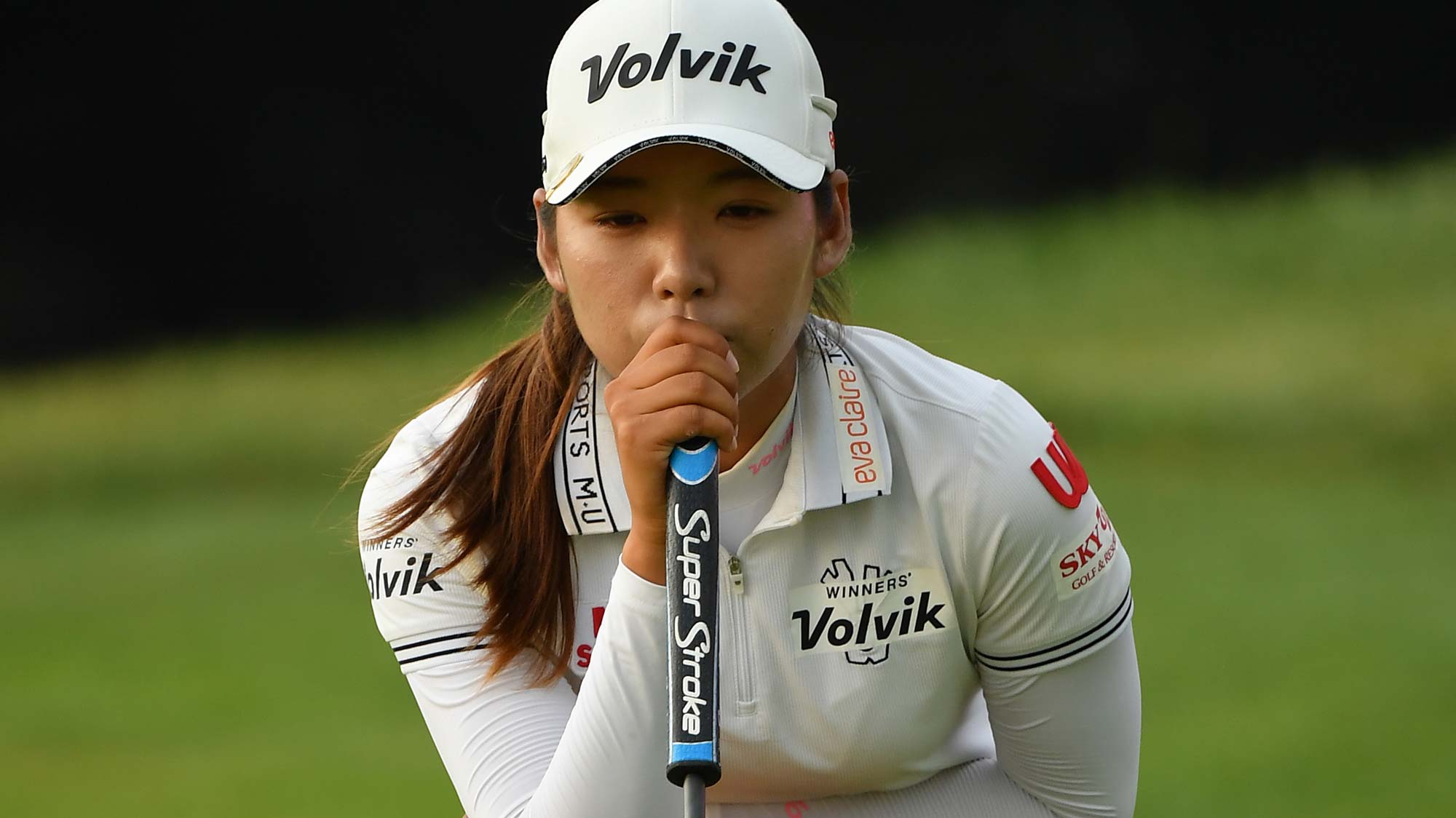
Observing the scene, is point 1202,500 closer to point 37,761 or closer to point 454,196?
point 454,196

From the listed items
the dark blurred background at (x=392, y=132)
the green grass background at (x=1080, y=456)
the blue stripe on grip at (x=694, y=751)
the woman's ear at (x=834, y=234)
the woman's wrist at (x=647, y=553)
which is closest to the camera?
the blue stripe on grip at (x=694, y=751)

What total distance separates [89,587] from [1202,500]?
2.83 metres

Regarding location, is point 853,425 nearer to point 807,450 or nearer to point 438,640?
point 807,450

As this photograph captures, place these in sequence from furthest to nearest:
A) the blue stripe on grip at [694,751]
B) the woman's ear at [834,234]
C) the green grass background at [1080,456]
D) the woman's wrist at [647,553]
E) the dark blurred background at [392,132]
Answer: the dark blurred background at [392,132], the green grass background at [1080,456], the woman's ear at [834,234], the woman's wrist at [647,553], the blue stripe on grip at [694,751]

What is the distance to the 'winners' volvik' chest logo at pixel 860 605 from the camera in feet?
4.93

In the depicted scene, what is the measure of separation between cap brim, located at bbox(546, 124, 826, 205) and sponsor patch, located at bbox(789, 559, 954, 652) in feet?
1.15

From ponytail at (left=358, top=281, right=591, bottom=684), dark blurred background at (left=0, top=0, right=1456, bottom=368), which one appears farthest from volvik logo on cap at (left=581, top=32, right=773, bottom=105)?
dark blurred background at (left=0, top=0, right=1456, bottom=368)

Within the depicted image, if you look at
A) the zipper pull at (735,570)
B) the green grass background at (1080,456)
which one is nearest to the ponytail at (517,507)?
the zipper pull at (735,570)

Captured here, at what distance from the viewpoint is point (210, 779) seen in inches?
140

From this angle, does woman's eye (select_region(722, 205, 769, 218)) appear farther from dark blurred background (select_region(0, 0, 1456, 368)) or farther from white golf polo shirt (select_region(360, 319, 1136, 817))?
dark blurred background (select_region(0, 0, 1456, 368))

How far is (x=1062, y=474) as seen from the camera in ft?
4.98

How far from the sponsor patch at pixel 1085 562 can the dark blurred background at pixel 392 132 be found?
11.0 feet

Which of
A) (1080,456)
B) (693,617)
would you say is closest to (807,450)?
(693,617)

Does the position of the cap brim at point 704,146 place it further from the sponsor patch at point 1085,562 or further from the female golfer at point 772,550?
the sponsor patch at point 1085,562
